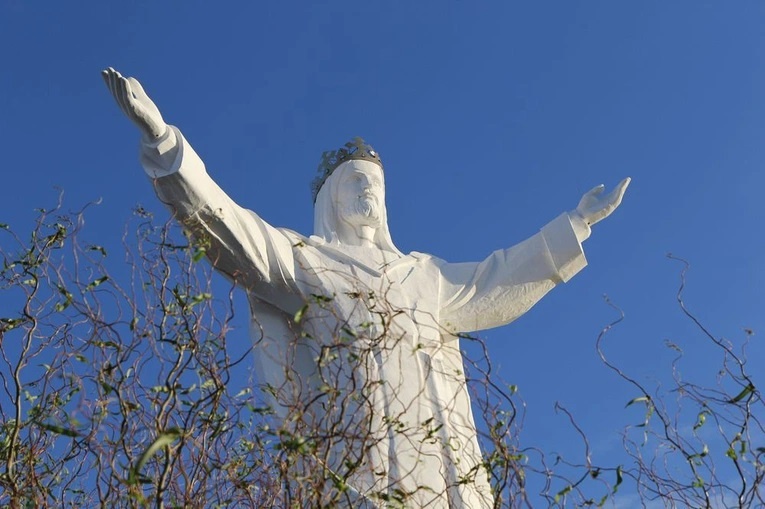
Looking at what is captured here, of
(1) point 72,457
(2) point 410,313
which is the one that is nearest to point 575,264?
(2) point 410,313

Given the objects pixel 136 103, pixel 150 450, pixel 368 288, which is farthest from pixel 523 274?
pixel 150 450

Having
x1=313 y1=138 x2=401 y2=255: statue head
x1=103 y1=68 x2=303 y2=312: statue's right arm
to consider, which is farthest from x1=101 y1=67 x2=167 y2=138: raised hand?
x1=313 y1=138 x2=401 y2=255: statue head

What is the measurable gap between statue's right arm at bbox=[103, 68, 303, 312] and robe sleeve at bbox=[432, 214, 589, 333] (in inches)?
40.3

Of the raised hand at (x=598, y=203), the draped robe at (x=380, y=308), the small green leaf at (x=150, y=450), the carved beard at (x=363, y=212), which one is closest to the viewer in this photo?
the small green leaf at (x=150, y=450)

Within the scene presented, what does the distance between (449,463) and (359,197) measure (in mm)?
2160

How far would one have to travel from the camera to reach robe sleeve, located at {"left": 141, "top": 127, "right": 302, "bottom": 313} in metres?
6.21

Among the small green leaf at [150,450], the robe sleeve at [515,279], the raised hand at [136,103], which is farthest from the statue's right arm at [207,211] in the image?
the small green leaf at [150,450]

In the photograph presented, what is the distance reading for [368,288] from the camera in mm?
5941

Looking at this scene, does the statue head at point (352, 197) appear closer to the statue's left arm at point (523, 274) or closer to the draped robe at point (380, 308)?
the draped robe at point (380, 308)

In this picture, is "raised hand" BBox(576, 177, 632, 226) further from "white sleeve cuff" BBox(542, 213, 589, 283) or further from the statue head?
the statue head

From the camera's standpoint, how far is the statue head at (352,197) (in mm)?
7562

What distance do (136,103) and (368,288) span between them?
58.9 inches

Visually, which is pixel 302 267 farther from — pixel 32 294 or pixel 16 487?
pixel 16 487

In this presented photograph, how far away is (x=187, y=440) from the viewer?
15.1ft
